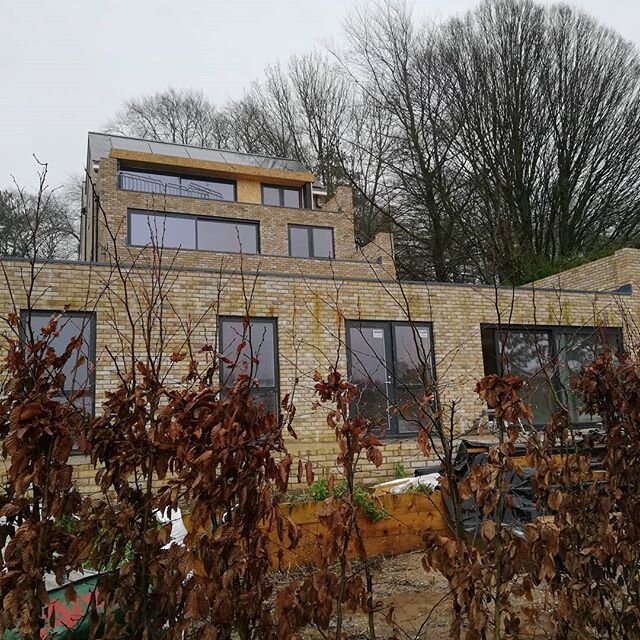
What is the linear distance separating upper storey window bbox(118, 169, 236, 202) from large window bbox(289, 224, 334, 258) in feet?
11.3

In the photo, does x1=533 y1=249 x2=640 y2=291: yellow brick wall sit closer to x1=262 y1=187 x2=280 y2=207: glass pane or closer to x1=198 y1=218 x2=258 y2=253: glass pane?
x1=198 y1=218 x2=258 y2=253: glass pane

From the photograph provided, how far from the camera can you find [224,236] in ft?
72.1

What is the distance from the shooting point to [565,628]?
2.96 m

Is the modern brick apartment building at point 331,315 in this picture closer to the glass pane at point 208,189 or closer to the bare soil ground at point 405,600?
the bare soil ground at point 405,600

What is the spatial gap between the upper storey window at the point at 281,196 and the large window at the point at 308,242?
8.27 feet

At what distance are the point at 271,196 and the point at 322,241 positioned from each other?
366 cm

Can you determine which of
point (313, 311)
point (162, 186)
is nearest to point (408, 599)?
point (313, 311)

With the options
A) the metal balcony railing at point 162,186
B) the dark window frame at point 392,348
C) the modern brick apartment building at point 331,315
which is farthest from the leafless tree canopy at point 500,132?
the dark window frame at point 392,348

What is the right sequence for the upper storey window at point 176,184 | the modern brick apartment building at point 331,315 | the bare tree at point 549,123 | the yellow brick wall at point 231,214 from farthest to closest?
the bare tree at point 549,123 → the upper storey window at point 176,184 → the yellow brick wall at point 231,214 → the modern brick apartment building at point 331,315

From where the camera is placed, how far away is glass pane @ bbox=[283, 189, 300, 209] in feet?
85.3

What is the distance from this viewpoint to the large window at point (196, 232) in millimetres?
20781

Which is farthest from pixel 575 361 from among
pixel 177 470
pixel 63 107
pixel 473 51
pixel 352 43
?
pixel 63 107

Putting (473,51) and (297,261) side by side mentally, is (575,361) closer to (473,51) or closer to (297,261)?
(297,261)

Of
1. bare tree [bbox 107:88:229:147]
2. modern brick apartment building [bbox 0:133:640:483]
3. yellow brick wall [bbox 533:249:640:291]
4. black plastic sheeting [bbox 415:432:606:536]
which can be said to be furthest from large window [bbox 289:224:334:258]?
black plastic sheeting [bbox 415:432:606:536]
